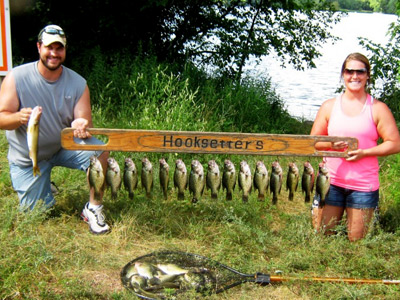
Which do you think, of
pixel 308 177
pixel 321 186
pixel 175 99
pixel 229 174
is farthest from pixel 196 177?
pixel 175 99

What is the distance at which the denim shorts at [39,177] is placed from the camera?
4.91 meters

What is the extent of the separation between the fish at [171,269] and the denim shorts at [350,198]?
5.47 feet

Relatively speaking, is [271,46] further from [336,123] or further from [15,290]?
[15,290]

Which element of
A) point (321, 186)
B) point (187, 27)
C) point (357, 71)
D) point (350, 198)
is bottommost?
point (350, 198)

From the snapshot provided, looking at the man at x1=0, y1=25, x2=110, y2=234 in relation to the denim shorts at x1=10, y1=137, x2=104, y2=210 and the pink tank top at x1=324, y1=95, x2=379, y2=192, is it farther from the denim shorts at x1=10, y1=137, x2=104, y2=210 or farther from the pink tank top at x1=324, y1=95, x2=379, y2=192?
the pink tank top at x1=324, y1=95, x2=379, y2=192

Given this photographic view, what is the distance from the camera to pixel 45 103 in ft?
15.7

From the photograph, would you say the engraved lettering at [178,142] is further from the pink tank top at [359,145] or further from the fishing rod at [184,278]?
the pink tank top at [359,145]

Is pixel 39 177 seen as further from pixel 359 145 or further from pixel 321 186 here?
pixel 359 145

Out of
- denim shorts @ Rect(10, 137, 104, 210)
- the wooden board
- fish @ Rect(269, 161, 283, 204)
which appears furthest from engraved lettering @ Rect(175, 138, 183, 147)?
denim shorts @ Rect(10, 137, 104, 210)

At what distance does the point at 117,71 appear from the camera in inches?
350

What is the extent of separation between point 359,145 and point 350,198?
554 mm

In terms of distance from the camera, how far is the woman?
177 inches

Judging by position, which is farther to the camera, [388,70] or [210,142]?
[388,70]

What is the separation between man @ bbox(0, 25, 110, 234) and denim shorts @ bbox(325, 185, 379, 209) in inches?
89.5
